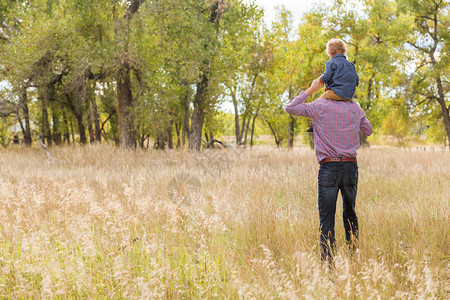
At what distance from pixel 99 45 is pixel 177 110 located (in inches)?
452

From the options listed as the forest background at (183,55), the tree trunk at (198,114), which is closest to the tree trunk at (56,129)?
the forest background at (183,55)

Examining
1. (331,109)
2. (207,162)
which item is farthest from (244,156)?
(331,109)

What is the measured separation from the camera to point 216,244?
12.1 ft

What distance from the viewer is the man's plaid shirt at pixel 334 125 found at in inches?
130

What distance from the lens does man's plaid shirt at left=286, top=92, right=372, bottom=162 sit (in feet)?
10.8

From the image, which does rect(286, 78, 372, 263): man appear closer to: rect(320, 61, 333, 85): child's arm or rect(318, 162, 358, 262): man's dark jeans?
rect(318, 162, 358, 262): man's dark jeans

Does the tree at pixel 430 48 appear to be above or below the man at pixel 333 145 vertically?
above

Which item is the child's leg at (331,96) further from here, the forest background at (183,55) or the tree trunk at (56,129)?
the tree trunk at (56,129)

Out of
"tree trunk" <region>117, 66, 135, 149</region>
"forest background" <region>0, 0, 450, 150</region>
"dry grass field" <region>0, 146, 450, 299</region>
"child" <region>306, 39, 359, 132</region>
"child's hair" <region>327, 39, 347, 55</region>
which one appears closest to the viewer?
"dry grass field" <region>0, 146, 450, 299</region>

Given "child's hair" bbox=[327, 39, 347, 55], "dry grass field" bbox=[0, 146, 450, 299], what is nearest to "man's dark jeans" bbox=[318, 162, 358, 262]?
"dry grass field" bbox=[0, 146, 450, 299]

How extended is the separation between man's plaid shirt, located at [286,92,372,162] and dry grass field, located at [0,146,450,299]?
0.98m

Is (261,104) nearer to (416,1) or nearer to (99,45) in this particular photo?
(416,1)

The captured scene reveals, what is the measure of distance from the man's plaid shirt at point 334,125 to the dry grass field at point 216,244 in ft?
3.21

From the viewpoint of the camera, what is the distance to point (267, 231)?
3.75 meters
